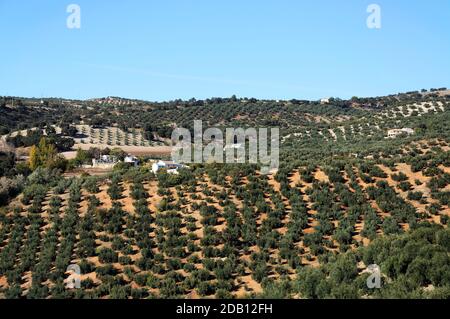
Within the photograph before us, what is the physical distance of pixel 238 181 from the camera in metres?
39.1

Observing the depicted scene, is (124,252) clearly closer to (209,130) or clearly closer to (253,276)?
(253,276)

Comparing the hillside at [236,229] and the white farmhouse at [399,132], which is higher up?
the white farmhouse at [399,132]

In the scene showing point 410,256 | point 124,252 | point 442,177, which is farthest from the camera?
point 442,177

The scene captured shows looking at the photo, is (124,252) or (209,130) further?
(209,130)

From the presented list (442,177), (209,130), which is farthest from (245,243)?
(209,130)

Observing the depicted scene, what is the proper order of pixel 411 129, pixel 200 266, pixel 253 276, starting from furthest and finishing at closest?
pixel 411 129 < pixel 200 266 < pixel 253 276

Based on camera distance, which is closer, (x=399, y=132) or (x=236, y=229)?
(x=236, y=229)

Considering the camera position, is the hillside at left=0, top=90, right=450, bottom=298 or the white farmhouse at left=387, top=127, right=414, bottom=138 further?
the white farmhouse at left=387, top=127, right=414, bottom=138

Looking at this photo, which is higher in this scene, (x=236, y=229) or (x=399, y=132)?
(x=399, y=132)

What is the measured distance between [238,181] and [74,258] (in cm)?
1421

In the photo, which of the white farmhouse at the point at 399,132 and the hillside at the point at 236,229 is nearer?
the hillside at the point at 236,229

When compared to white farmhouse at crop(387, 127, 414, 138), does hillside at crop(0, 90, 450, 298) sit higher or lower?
lower

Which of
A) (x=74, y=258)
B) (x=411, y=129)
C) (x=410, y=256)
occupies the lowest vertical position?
(x=74, y=258)
